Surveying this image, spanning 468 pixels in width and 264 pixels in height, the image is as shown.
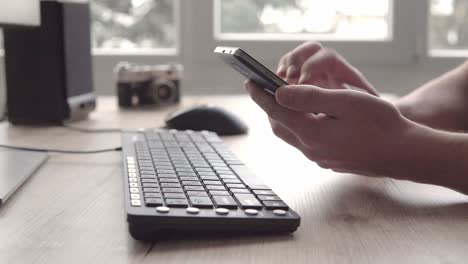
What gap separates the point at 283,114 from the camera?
70 cm

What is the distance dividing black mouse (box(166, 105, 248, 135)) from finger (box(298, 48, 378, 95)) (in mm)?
165

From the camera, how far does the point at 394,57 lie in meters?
2.21

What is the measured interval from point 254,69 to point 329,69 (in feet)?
1.33

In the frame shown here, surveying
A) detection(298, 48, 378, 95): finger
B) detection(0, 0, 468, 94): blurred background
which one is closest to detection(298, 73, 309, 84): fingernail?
detection(298, 48, 378, 95): finger

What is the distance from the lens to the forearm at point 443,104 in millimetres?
994

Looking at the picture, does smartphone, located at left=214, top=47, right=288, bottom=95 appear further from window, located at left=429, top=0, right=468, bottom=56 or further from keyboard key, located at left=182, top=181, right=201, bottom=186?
window, located at left=429, top=0, right=468, bottom=56

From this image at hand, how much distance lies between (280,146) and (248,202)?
0.45m

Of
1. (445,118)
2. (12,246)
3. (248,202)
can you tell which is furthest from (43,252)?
(445,118)

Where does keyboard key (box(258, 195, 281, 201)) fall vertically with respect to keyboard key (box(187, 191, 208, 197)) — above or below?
below

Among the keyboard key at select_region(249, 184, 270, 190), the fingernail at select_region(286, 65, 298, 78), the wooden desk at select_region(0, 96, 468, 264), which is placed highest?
the fingernail at select_region(286, 65, 298, 78)

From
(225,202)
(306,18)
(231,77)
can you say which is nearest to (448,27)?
(306,18)

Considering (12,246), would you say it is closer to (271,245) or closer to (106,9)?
(271,245)

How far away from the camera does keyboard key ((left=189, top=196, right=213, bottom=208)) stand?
0.57 meters

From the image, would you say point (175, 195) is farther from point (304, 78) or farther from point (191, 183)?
point (304, 78)
